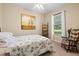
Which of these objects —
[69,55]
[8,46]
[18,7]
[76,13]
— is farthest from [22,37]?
[76,13]

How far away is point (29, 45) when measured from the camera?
196 centimetres

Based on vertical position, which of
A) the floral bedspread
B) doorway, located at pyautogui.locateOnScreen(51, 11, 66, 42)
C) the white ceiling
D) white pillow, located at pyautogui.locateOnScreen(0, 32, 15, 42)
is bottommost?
the floral bedspread

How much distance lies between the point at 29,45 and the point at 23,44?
0.12m

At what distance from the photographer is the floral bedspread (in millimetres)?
1801

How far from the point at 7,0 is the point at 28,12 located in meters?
0.45

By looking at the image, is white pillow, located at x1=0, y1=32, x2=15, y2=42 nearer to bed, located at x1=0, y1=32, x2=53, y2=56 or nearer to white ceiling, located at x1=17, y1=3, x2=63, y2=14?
bed, located at x1=0, y1=32, x2=53, y2=56

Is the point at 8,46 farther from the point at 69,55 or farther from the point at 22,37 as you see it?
the point at 69,55

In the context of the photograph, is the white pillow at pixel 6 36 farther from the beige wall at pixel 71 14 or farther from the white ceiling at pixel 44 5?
the beige wall at pixel 71 14

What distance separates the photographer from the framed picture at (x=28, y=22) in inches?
80.4

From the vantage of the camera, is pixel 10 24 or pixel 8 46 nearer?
pixel 8 46

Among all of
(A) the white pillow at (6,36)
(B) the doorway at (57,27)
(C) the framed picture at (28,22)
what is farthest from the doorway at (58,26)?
(A) the white pillow at (6,36)

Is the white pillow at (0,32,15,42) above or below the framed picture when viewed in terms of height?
below

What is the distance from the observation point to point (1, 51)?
1.78 meters

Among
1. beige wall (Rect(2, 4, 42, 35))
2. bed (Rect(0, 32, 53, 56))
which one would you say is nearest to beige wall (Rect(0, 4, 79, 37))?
beige wall (Rect(2, 4, 42, 35))
